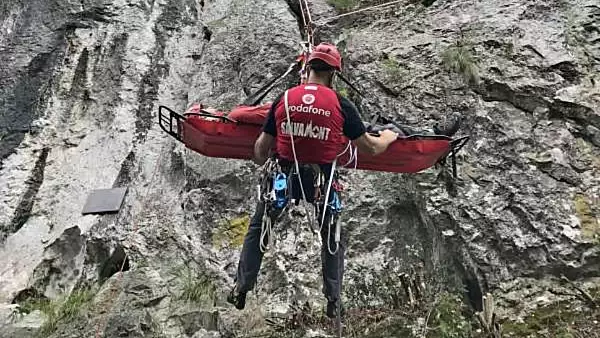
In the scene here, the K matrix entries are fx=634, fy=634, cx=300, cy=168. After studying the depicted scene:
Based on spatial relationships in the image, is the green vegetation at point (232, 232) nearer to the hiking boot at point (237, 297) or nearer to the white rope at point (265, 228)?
the hiking boot at point (237, 297)

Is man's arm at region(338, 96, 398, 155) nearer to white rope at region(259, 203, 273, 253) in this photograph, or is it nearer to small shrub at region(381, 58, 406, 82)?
white rope at region(259, 203, 273, 253)

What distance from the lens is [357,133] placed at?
4.02 m

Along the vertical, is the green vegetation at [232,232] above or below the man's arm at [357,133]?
below

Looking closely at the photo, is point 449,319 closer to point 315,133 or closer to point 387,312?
point 387,312

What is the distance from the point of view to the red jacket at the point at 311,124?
384cm

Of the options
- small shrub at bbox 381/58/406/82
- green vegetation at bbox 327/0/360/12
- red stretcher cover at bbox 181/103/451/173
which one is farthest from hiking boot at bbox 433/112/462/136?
green vegetation at bbox 327/0/360/12

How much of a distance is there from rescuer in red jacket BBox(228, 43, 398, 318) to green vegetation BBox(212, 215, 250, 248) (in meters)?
1.76

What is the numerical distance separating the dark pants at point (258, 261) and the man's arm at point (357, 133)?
0.42 m

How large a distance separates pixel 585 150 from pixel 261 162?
2.93 m

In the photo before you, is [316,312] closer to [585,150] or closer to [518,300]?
[518,300]

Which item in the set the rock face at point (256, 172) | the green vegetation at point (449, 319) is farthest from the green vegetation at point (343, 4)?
the green vegetation at point (449, 319)

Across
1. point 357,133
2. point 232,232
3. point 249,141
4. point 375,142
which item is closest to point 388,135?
point 375,142

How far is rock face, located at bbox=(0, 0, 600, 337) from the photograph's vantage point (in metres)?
5.23

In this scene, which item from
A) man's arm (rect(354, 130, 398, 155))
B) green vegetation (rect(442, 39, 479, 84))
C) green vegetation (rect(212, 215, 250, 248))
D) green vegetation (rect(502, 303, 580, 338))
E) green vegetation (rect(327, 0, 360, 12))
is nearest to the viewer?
man's arm (rect(354, 130, 398, 155))
